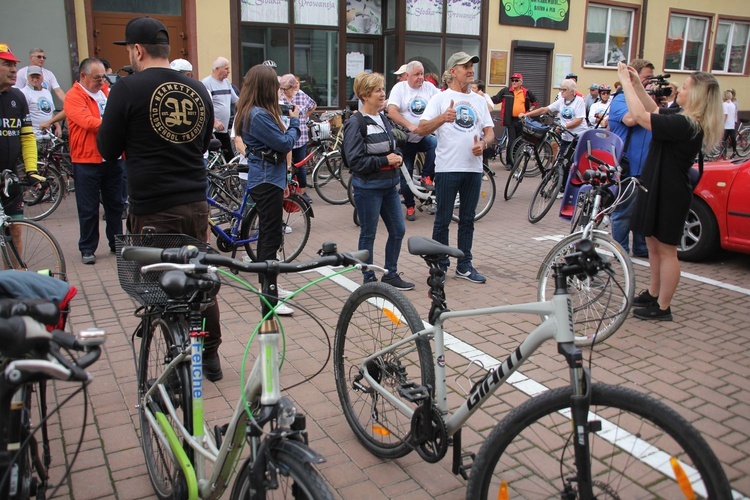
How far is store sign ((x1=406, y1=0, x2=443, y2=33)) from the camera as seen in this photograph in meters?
15.7

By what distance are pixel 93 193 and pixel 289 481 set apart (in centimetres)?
580

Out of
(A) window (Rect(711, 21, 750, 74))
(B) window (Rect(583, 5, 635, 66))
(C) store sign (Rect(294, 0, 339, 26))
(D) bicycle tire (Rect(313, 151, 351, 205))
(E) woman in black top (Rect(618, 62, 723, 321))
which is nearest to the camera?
(E) woman in black top (Rect(618, 62, 723, 321))

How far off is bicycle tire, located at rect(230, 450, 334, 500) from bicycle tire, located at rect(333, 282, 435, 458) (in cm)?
108

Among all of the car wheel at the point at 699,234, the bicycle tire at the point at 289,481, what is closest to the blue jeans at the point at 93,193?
the bicycle tire at the point at 289,481

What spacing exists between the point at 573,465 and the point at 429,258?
3.76 feet

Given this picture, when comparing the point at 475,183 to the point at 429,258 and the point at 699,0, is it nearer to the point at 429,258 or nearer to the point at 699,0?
the point at 429,258

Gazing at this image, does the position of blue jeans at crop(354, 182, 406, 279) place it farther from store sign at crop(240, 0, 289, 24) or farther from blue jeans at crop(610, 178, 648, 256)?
store sign at crop(240, 0, 289, 24)

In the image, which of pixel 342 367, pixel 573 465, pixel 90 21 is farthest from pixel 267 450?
pixel 90 21

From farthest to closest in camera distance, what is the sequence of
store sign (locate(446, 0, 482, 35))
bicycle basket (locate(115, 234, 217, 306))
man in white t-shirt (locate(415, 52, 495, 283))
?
store sign (locate(446, 0, 482, 35)) → man in white t-shirt (locate(415, 52, 495, 283)) → bicycle basket (locate(115, 234, 217, 306))

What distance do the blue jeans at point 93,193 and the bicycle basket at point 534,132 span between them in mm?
7586

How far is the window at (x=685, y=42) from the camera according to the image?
65.5 ft

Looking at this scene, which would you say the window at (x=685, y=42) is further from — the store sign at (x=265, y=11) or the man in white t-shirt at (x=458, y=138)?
the man in white t-shirt at (x=458, y=138)

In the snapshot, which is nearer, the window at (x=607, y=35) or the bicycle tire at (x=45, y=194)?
the bicycle tire at (x=45, y=194)

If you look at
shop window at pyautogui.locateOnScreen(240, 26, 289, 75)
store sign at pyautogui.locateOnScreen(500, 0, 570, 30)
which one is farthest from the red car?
store sign at pyautogui.locateOnScreen(500, 0, 570, 30)
